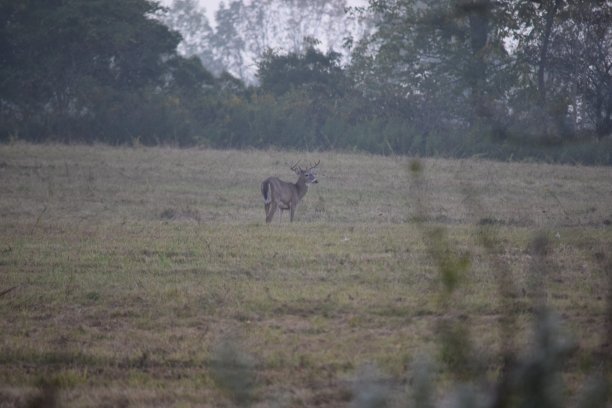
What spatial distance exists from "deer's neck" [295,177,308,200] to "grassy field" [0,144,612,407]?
284 millimetres

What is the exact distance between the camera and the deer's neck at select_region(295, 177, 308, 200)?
49.6 feet

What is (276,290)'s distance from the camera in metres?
7.84

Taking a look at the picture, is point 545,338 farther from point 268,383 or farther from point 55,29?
point 55,29

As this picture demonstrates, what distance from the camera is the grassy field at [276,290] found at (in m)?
5.24

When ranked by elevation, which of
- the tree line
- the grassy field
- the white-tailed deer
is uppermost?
the tree line

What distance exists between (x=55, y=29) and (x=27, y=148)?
862cm

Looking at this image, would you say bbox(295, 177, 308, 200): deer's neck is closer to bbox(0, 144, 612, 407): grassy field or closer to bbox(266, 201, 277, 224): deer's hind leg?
bbox(0, 144, 612, 407): grassy field

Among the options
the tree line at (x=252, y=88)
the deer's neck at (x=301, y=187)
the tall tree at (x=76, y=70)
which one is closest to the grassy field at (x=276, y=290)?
the deer's neck at (x=301, y=187)

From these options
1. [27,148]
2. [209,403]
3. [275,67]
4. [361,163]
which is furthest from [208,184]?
[275,67]

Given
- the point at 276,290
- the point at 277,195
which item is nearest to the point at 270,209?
the point at 277,195

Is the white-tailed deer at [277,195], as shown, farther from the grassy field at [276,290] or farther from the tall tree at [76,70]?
the tall tree at [76,70]

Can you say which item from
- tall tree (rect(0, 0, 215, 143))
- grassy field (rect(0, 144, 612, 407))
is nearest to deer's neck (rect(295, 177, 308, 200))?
grassy field (rect(0, 144, 612, 407))

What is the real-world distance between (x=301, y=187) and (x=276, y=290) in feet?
25.0

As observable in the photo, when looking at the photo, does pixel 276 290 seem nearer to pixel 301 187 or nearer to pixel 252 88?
pixel 301 187
